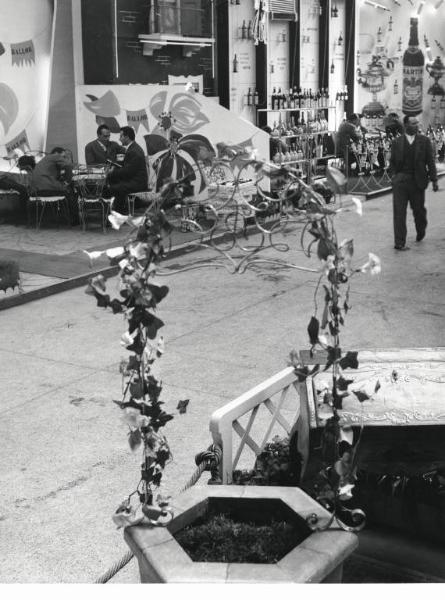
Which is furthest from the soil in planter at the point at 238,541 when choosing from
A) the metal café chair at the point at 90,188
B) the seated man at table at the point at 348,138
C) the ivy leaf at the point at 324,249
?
the seated man at table at the point at 348,138

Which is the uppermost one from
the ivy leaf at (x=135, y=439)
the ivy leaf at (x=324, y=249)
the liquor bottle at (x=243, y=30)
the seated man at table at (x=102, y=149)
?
the liquor bottle at (x=243, y=30)

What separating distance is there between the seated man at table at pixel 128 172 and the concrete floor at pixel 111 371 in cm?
206

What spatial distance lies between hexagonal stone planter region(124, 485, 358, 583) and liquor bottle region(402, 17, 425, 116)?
23.3 meters

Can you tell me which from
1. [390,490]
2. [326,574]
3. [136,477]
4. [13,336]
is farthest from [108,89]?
[326,574]

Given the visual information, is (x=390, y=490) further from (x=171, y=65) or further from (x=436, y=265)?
(x=171, y=65)

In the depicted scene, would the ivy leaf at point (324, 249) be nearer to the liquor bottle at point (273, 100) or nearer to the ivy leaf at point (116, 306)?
the ivy leaf at point (116, 306)

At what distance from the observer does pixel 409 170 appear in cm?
1220

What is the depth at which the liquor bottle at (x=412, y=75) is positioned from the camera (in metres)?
25.0

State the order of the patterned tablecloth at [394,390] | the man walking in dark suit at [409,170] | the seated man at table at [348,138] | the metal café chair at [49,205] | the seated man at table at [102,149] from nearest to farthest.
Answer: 1. the patterned tablecloth at [394,390]
2. the man walking in dark suit at [409,170]
3. the metal café chair at [49,205]
4. the seated man at table at [102,149]
5. the seated man at table at [348,138]

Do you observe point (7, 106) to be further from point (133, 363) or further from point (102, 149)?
point (133, 363)

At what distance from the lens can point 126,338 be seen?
303cm

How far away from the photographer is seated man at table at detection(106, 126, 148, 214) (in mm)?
13844

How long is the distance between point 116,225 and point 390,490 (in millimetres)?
1924

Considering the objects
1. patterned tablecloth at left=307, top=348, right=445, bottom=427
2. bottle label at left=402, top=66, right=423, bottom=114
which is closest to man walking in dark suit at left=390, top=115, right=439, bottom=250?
patterned tablecloth at left=307, top=348, right=445, bottom=427
